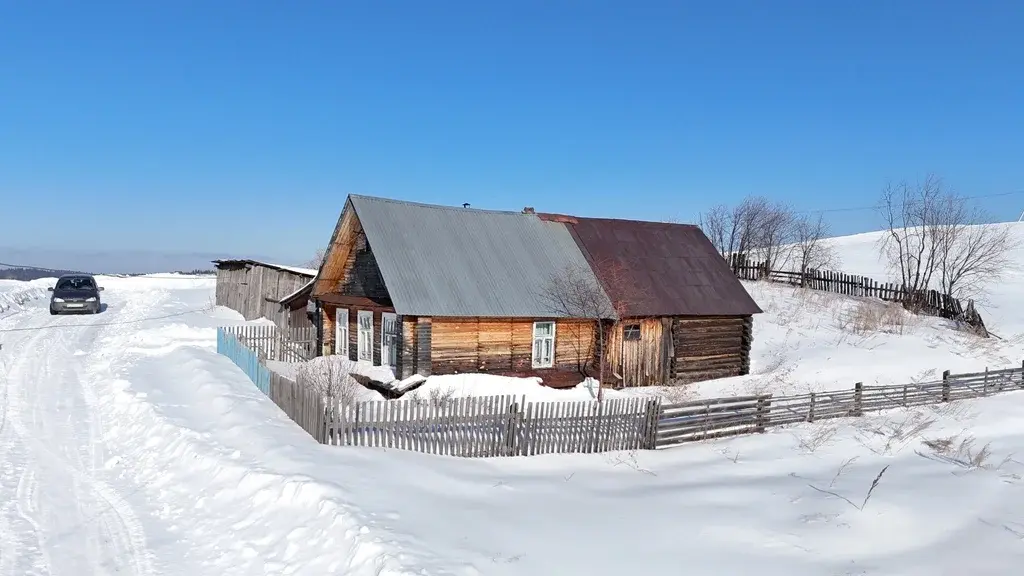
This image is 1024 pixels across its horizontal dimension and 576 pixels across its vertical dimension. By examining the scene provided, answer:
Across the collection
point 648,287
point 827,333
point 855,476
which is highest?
point 648,287

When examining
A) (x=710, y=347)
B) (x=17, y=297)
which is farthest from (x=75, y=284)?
(x=710, y=347)

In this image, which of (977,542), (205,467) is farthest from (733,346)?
(205,467)

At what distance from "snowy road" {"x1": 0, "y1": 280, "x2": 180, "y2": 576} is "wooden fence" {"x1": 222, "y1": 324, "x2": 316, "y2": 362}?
4.79 m

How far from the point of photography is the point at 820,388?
2234cm

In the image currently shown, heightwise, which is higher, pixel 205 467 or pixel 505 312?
pixel 505 312

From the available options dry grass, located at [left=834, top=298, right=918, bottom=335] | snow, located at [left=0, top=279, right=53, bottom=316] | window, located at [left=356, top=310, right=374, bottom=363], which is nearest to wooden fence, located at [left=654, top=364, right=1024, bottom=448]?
dry grass, located at [left=834, top=298, right=918, bottom=335]

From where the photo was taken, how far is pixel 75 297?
32.8 m

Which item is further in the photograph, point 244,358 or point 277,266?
point 277,266

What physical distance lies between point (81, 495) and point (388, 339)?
468 inches

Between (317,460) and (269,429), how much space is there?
7.73ft

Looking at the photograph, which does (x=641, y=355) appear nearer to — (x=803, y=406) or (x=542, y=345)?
(x=542, y=345)

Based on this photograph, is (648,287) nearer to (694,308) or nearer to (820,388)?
(694,308)

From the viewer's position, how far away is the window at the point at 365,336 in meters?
22.0

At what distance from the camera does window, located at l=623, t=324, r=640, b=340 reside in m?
22.3
